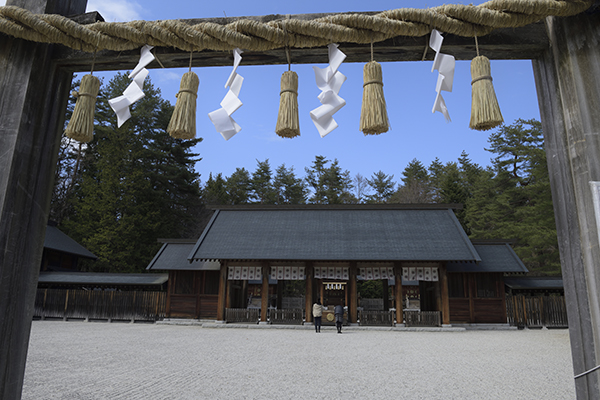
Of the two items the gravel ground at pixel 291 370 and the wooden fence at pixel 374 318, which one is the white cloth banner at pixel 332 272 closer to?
the wooden fence at pixel 374 318

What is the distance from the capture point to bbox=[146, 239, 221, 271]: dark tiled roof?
15383mm

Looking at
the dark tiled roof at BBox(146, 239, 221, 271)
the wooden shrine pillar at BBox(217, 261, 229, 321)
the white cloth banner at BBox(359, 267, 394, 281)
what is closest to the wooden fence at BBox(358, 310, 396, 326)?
the white cloth banner at BBox(359, 267, 394, 281)

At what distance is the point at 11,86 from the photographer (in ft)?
6.74

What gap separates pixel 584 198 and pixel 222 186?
34.4m

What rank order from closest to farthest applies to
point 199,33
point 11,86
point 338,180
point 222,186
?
point 199,33 → point 11,86 → point 222,186 → point 338,180

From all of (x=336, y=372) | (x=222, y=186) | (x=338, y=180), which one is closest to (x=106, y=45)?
(x=336, y=372)

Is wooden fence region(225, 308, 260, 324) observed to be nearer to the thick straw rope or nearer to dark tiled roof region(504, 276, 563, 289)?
dark tiled roof region(504, 276, 563, 289)

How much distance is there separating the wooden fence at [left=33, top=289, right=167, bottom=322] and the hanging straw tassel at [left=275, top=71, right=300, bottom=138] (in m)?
15.5

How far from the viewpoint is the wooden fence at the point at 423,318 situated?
13.2 metres

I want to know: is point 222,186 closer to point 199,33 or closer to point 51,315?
point 51,315

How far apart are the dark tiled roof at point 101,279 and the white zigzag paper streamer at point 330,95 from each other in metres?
15.8

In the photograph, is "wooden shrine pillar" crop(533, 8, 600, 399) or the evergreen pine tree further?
the evergreen pine tree

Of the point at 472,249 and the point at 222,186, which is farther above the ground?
the point at 222,186

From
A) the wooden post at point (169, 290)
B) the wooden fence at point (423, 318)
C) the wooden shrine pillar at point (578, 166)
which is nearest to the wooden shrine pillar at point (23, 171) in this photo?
the wooden shrine pillar at point (578, 166)
